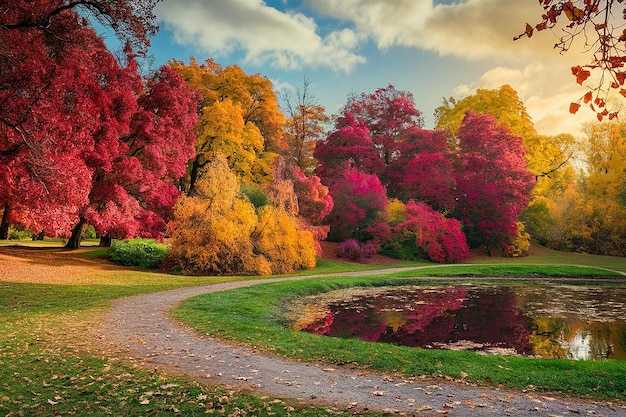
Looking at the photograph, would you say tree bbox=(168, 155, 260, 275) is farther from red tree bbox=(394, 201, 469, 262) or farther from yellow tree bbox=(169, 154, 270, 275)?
red tree bbox=(394, 201, 469, 262)

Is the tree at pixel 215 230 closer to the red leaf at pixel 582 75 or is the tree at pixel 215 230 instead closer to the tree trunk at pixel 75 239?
the tree trunk at pixel 75 239

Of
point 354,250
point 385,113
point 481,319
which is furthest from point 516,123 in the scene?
point 481,319

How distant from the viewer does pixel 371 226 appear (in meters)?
32.6

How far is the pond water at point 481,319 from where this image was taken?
35.6 feet

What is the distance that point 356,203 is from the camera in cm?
3256

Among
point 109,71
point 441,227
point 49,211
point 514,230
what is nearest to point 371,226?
point 441,227

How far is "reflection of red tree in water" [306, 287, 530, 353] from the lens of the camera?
11.5 meters

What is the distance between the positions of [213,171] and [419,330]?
1322 cm

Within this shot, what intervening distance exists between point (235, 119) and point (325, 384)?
A: 25.4 meters

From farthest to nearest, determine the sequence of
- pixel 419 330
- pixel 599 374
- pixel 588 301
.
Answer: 1. pixel 588 301
2. pixel 419 330
3. pixel 599 374

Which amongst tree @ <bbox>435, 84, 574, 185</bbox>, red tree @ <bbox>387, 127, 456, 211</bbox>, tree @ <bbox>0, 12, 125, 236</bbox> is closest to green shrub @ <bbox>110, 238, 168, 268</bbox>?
tree @ <bbox>0, 12, 125, 236</bbox>

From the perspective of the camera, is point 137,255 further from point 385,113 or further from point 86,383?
point 385,113

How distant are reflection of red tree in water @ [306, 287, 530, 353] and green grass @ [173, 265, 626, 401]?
1927 mm

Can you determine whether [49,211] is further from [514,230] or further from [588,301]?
[514,230]
